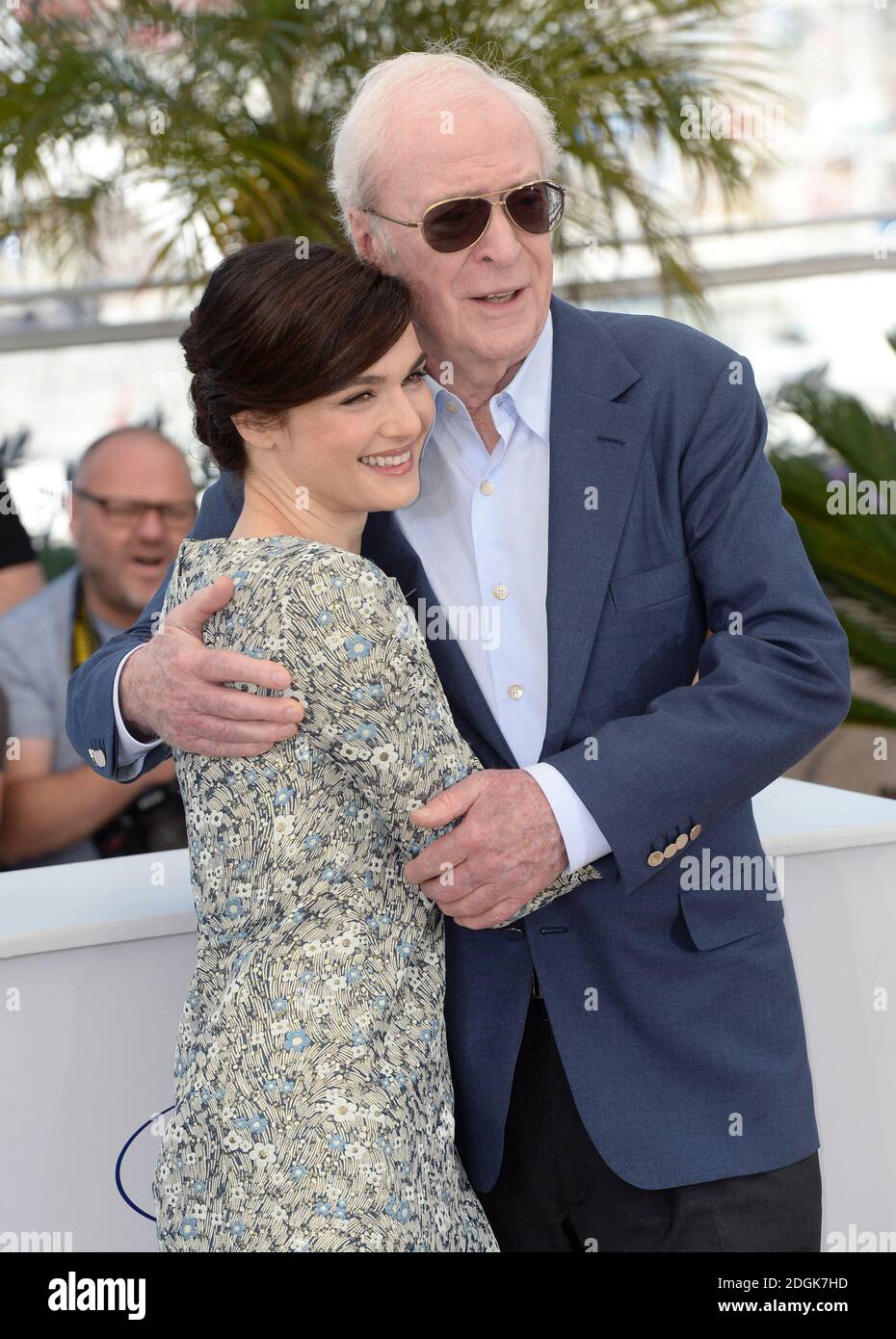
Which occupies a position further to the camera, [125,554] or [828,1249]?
[125,554]

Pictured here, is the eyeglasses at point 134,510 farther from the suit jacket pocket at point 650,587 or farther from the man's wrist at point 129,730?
the suit jacket pocket at point 650,587

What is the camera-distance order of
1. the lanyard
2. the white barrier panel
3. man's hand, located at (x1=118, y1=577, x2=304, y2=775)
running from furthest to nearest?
1. the lanyard
2. the white barrier panel
3. man's hand, located at (x1=118, y1=577, x2=304, y2=775)

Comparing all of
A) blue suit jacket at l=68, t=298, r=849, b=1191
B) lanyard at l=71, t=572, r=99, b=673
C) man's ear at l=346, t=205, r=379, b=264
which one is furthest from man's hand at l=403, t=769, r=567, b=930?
lanyard at l=71, t=572, r=99, b=673

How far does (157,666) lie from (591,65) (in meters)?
4.06

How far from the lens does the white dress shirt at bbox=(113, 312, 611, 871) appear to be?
6.19 feet

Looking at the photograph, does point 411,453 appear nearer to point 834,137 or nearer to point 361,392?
point 361,392

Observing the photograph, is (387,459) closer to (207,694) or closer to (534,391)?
(534,391)

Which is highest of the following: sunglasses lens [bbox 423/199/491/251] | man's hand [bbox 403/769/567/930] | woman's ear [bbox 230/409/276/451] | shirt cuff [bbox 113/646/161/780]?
sunglasses lens [bbox 423/199/491/251]

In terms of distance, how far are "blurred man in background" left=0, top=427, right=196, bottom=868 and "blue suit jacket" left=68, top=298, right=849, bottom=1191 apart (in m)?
2.17

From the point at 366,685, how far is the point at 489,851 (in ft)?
0.77

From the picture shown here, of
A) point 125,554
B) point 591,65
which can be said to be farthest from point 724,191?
point 125,554

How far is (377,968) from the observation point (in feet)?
5.49

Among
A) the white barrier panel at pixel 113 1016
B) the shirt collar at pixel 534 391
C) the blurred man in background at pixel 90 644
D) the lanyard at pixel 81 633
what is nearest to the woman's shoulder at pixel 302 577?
the shirt collar at pixel 534 391

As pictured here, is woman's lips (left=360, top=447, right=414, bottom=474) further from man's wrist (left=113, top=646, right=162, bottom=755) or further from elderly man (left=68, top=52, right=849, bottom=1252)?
man's wrist (left=113, top=646, right=162, bottom=755)
